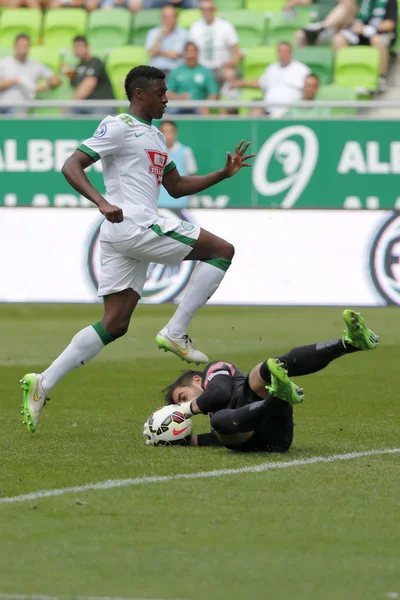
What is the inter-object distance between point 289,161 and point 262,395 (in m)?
9.89

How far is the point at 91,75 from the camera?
1791cm

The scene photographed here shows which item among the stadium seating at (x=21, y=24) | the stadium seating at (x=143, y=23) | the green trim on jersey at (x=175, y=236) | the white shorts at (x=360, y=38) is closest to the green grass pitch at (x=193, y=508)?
the green trim on jersey at (x=175, y=236)

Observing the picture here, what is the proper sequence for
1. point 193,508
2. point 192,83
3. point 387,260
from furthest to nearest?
point 192,83 < point 387,260 < point 193,508

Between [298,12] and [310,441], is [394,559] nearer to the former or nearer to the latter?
[310,441]

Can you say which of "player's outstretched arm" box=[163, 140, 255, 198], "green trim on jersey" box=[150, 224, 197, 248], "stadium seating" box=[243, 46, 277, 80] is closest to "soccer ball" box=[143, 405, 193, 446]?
"green trim on jersey" box=[150, 224, 197, 248]

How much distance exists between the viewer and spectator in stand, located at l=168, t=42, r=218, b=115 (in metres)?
17.4

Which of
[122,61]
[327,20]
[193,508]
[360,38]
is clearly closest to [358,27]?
[360,38]

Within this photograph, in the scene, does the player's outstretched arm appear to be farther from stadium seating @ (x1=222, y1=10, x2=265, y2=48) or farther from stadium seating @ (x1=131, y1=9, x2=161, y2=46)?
stadium seating @ (x1=131, y1=9, x2=161, y2=46)

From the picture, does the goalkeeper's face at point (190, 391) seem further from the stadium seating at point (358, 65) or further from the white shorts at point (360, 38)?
the white shorts at point (360, 38)

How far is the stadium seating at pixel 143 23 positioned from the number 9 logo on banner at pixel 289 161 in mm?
4532

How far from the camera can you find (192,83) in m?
17.5

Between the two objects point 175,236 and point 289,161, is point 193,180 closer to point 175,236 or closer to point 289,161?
point 175,236

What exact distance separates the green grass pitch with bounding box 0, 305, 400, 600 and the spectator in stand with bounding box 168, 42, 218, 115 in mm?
8322

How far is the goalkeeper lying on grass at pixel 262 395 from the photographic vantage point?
20.0 ft
